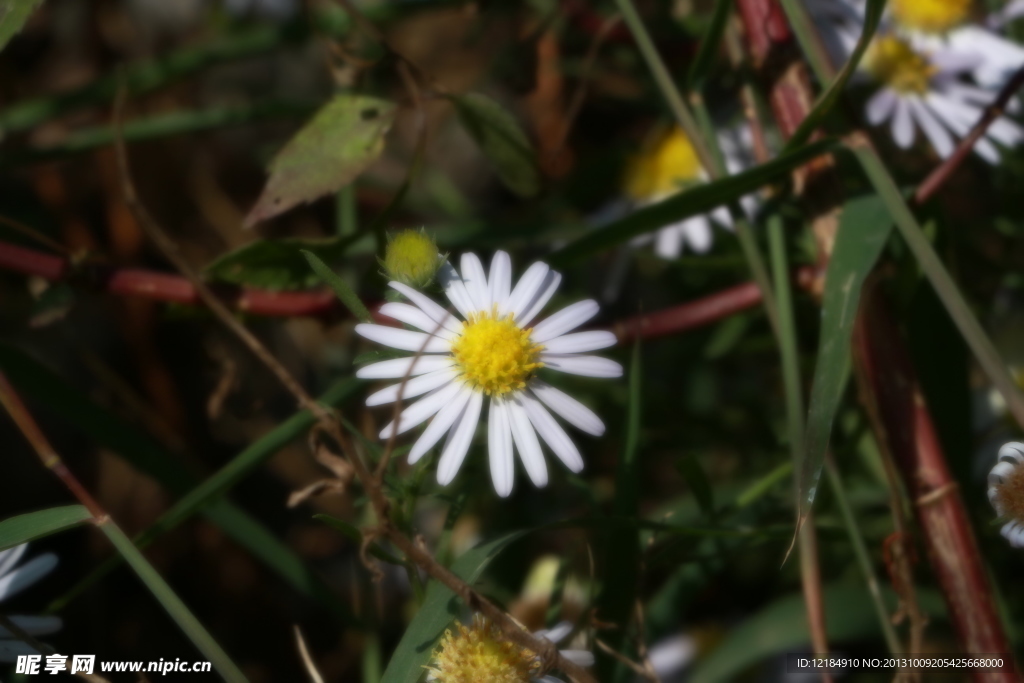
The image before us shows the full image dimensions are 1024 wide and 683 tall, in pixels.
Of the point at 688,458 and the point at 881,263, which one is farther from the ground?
the point at 881,263

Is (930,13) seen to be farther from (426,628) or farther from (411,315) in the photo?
(426,628)

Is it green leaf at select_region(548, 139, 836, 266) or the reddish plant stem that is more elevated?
green leaf at select_region(548, 139, 836, 266)

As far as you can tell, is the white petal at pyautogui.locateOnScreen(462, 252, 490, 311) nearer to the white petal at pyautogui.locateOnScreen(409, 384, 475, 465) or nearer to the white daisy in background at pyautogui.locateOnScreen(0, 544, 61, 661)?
the white petal at pyautogui.locateOnScreen(409, 384, 475, 465)

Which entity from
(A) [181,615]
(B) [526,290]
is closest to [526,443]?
(B) [526,290]

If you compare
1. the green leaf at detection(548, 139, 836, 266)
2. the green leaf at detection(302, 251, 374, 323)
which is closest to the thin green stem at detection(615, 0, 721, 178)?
the green leaf at detection(548, 139, 836, 266)

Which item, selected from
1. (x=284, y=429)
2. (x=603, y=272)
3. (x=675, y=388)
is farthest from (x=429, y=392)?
(x=603, y=272)

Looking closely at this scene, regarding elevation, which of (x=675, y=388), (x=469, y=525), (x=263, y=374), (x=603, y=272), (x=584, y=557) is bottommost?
(x=584, y=557)

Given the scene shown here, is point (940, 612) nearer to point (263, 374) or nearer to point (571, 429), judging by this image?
point (571, 429)
